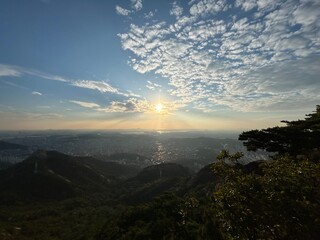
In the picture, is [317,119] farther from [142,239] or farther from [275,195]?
[142,239]

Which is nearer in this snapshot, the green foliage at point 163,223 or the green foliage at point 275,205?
the green foliage at point 275,205

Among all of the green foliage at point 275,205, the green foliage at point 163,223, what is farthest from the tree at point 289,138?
the green foliage at point 163,223

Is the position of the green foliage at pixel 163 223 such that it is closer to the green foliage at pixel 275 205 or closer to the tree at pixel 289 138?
the tree at pixel 289 138

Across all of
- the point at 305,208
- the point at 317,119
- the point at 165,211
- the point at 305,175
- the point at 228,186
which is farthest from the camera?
the point at 165,211

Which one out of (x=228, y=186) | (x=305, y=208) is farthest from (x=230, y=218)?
(x=305, y=208)

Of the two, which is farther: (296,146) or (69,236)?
(69,236)

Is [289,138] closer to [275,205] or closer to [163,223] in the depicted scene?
[275,205]
